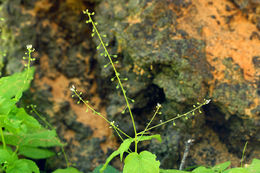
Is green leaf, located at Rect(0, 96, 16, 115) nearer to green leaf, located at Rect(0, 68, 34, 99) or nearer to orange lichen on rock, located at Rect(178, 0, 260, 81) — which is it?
green leaf, located at Rect(0, 68, 34, 99)

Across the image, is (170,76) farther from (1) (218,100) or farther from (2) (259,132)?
(2) (259,132)

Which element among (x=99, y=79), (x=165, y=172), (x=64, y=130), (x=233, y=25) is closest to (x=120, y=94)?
(x=99, y=79)

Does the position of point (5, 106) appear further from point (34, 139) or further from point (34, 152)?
point (34, 152)

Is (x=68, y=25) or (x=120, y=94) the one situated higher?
(x=68, y=25)

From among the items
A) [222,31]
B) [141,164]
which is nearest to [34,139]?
[141,164]

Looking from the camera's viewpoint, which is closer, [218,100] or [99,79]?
[218,100]
